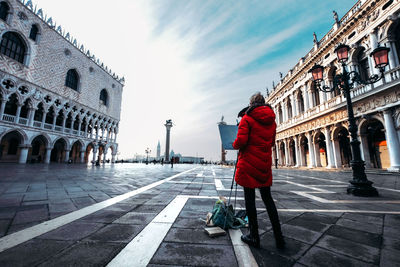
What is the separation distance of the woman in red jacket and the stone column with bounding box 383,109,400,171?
1369cm

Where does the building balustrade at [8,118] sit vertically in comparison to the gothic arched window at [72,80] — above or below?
below

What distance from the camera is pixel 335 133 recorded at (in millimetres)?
14531

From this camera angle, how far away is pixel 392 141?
1023cm

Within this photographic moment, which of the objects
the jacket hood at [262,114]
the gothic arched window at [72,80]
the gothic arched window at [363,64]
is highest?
the gothic arched window at [72,80]

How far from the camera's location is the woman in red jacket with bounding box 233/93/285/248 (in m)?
1.83

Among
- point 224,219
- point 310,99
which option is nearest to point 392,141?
point 310,99

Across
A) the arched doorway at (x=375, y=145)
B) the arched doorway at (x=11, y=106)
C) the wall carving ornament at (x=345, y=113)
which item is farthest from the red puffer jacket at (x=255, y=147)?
the arched doorway at (x=11, y=106)

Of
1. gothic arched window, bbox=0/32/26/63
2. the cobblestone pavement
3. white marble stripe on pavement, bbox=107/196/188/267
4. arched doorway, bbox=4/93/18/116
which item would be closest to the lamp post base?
the cobblestone pavement

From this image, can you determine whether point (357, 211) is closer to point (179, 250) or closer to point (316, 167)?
point (179, 250)

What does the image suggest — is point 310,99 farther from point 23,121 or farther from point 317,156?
point 23,121

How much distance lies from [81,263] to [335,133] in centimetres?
1855

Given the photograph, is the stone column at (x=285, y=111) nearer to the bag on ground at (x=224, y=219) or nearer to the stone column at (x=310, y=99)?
the stone column at (x=310, y=99)

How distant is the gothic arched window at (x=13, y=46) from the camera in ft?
68.9

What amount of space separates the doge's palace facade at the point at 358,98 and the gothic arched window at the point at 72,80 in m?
36.5
